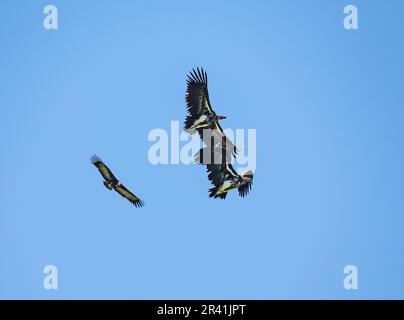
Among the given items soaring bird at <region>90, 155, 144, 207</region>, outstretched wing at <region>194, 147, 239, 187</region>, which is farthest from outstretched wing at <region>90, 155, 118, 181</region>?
outstretched wing at <region>194, 147, 239, 187</region>

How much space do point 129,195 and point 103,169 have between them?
148cm

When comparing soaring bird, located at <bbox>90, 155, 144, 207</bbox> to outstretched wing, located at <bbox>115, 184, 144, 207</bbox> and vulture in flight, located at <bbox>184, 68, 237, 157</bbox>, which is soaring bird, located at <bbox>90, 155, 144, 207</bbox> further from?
vulture in flight, located at <bbox>184, 68, 237, 157</bbox>

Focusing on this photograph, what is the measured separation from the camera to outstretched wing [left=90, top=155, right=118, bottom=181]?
3173cm

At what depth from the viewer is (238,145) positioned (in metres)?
31.9

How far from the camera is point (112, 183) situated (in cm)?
3266

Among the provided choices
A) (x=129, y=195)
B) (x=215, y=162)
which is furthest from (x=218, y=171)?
(x=129, y=195)

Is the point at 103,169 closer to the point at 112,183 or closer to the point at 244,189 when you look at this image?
the point at 112,183

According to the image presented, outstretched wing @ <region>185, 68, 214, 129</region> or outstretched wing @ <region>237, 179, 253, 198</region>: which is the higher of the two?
outstretched wing @ <region>185, 68, 214, 129</region>

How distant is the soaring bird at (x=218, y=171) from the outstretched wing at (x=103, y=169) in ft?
8.94

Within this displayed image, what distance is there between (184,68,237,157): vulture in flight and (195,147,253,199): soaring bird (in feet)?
2.10

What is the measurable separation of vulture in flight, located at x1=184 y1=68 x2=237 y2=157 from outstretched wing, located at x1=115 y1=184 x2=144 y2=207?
3203 mm

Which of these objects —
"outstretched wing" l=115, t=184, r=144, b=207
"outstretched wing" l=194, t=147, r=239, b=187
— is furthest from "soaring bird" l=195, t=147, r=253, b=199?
"outstretched wing" l=115, t=184, r=144, b=207

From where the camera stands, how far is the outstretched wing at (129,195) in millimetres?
32750
